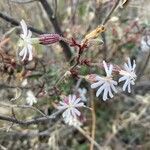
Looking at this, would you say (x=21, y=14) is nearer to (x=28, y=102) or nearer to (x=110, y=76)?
(x=28, y=102)

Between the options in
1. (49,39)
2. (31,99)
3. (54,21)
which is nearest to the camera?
(49,39)

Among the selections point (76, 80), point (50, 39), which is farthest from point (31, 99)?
point (50, 39)

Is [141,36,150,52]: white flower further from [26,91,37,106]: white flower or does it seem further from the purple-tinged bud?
the purple-tinged bud

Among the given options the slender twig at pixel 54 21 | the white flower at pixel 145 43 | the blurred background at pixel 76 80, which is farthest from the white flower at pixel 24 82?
the white flower at pixel 145 43

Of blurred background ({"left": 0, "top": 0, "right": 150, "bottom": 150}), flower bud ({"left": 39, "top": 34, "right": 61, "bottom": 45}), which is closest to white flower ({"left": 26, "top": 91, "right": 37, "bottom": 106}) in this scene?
blurred background ({"left": 0, "top": 0, "right": 150, "bottom": 150})

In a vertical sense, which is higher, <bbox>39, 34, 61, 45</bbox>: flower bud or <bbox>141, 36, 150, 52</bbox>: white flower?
<bbox>141, 36, 150, 52</bbox>: white flower

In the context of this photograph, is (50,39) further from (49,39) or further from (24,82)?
(24,82)

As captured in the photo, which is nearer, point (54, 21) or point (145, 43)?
point (54, 21)

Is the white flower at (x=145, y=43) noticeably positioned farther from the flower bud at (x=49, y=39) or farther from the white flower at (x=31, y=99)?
the flower bud at (x=49, y=39)
